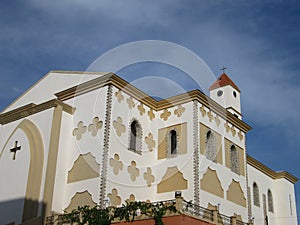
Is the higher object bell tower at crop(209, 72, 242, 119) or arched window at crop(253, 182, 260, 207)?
bell tower at crop(209, 72, 242, 119)

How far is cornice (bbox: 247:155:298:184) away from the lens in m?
26.3

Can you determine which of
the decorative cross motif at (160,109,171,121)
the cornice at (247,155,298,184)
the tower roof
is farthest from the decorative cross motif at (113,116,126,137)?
the tower roof

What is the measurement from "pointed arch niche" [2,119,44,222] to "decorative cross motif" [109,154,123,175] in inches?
113

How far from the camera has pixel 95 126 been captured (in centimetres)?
1872

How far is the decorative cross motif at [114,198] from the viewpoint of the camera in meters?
17.6

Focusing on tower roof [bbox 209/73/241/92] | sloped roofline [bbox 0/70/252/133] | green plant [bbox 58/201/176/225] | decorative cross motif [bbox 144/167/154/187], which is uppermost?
tower roof [bbox 209/73/241/92]

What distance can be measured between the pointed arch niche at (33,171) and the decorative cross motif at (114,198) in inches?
113

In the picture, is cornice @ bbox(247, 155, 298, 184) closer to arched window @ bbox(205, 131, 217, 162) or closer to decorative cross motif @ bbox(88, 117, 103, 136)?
arched window @ bbox(205, 131, 217, 162)

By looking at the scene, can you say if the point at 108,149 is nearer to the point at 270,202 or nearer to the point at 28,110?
the point at 28,110

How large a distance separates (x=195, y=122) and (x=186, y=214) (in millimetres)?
6042

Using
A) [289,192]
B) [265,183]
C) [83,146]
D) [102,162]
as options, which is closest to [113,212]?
[102,162]

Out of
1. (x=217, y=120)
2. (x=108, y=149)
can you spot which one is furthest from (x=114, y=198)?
(x=217, y=120)

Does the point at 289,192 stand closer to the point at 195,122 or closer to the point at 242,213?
the point at 242,213

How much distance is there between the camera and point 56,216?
675 inches
